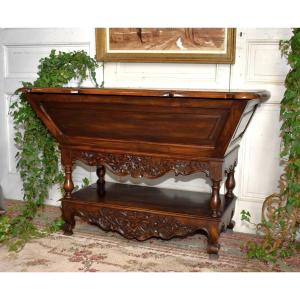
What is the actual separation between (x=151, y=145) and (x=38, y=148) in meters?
1.10

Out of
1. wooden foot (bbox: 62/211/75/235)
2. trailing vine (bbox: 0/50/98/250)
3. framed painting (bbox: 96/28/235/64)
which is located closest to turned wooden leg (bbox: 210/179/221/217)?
framed painting (bbox: 96/28/235/64)

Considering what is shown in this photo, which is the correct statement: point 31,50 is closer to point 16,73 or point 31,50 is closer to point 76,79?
point 16,73

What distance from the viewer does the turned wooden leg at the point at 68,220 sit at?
2945mm

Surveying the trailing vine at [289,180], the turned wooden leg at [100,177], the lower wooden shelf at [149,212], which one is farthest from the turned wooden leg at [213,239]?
the turned wooden leg at [100,177]

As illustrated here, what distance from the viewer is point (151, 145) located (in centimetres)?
259

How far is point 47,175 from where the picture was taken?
Result: 3367 mm

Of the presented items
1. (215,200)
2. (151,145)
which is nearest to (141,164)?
(151,145)

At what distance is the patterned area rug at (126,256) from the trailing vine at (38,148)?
0.18 meters

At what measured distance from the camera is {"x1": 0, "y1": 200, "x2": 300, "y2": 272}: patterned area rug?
2.46 meters

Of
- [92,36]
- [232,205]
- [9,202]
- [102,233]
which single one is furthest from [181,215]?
[9,202]

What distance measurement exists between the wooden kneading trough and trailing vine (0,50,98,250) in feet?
1.08

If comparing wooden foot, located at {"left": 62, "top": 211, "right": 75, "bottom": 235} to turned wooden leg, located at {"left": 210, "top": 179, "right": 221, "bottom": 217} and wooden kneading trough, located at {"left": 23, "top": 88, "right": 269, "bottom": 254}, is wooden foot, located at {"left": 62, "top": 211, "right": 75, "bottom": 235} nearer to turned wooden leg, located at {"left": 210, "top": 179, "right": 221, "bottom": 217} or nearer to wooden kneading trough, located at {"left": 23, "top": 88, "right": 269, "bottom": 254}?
wooden kneading trough, located at {"left": 23, "top": 88, "right": 269, "bottom": 254}

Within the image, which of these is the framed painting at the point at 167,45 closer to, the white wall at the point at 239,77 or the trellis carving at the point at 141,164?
the white wall at the point at 239,77
